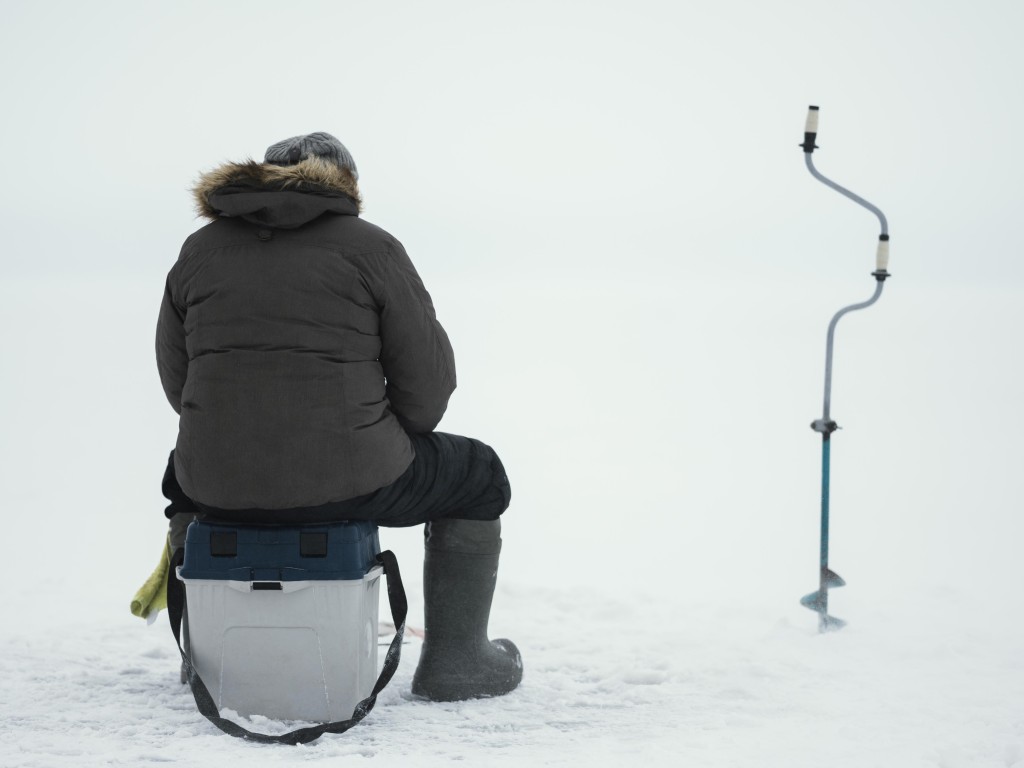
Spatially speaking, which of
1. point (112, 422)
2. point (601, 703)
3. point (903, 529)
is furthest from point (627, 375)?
point (601, 703)

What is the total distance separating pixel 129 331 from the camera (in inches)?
512

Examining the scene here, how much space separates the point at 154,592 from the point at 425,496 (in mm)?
737

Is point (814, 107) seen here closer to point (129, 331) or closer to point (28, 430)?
point (28, 430)

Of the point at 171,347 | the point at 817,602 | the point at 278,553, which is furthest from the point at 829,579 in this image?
the point at 171,347

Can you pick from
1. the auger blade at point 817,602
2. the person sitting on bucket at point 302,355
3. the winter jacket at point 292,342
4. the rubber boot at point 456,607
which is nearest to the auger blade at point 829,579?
the auger blade at point 817,602

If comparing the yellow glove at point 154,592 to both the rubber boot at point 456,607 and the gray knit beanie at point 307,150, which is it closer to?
the rubber boot at point 456,607

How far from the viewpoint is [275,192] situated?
2428 millimetres

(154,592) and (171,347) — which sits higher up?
(171,347)

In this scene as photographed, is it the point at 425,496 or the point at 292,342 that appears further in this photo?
the point at 425,496

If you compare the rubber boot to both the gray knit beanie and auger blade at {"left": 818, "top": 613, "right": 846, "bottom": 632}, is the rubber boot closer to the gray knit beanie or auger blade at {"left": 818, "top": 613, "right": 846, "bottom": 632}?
the gray knit beanie

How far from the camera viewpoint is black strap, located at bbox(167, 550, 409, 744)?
235 centimetres

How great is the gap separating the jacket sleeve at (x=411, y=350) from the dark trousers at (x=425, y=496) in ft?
0.31

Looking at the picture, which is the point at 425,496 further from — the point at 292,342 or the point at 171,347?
the point at 171,347

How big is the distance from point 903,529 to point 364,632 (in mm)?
3691
